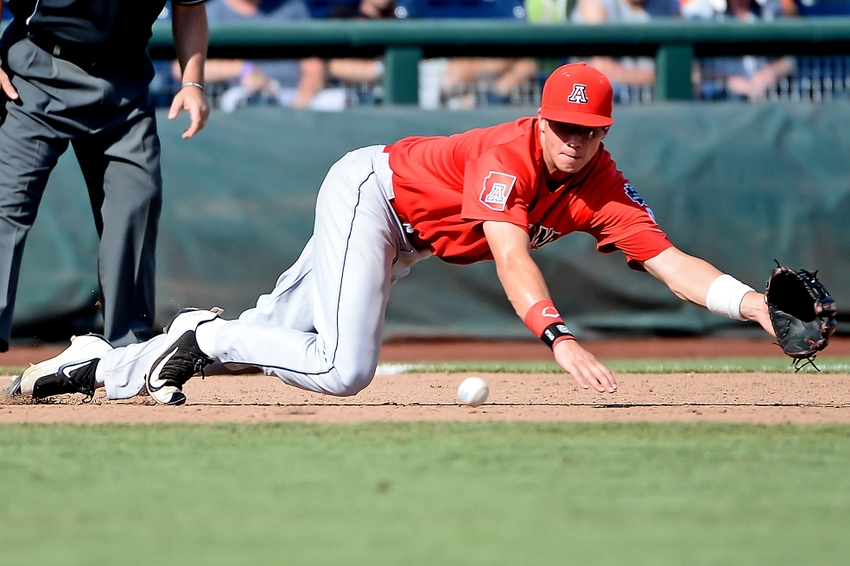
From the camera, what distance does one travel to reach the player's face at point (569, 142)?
3.76m

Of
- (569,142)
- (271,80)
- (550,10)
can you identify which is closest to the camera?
(569,142)

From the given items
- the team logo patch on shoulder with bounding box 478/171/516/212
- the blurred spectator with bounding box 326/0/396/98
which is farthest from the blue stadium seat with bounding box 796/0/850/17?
the team logo patch on shoulder with bounding box 478/171/516/212

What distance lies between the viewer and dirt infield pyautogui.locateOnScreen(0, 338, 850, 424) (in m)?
3.95

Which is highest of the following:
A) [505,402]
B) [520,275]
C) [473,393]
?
[520,275]

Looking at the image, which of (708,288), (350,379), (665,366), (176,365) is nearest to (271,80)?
(665,366)

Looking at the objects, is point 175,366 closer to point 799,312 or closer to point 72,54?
point 72,54

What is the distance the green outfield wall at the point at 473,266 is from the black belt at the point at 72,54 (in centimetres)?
278

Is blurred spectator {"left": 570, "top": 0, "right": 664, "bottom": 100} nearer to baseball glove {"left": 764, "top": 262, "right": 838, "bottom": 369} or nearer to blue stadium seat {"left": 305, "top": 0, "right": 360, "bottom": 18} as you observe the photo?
blue stadium seat {"left": 305, "top": 0, "right": 360, "bottom": 18}

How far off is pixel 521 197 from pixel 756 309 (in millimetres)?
876

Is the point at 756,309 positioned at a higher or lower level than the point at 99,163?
lower

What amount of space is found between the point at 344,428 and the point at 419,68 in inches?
187

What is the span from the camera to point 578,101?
3705 millimetres

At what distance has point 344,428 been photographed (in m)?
3.64

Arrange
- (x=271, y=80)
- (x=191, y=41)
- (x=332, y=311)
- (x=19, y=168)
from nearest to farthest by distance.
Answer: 1. (x=332, y=311)
2. (x=19, y=168)
3. (x=191, y=41)
4. (x=271, y=80)
